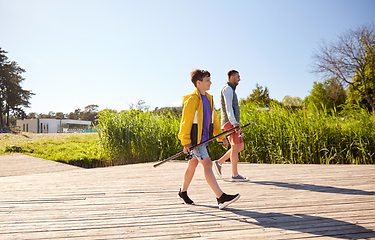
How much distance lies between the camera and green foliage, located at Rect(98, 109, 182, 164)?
6.62 meters

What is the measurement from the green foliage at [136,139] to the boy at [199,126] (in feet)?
13.1

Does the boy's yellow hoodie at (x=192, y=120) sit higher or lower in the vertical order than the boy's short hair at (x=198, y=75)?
lower

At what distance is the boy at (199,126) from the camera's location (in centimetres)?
239

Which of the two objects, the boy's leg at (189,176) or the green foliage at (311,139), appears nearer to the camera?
the boy's leg at (189,176)

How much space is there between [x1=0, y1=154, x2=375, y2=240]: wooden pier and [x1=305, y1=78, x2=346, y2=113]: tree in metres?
25.4

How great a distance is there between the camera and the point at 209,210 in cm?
243

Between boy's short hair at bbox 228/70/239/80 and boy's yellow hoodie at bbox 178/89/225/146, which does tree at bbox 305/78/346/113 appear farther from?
boy's yellow hoodie at bbox 178/89/225/146

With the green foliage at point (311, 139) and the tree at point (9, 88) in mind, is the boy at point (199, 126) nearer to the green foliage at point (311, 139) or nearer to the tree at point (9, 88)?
the green foliage at point (311, 139)

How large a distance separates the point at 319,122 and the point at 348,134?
64 cm

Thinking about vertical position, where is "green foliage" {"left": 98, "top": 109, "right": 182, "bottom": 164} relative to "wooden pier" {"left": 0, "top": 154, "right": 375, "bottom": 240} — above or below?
above

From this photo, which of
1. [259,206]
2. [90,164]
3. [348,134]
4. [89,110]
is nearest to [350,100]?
[348,134]

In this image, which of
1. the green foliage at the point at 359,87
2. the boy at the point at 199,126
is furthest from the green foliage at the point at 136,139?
the green foliage at the point at 359,87

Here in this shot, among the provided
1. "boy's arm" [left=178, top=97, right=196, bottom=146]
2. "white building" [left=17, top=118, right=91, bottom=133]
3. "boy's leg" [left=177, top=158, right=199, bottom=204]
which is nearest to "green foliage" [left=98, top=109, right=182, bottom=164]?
"boy's leg" [left=177, top=158, right=199, bottom=204]

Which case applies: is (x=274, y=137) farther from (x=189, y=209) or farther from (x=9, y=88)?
(x=9, y=88)
